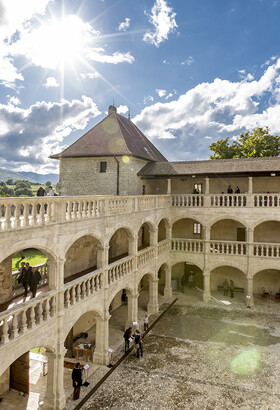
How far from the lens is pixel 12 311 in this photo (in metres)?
9.72

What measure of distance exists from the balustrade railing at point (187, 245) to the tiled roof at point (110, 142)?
8.19 m

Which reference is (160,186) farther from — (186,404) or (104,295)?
(186,404)

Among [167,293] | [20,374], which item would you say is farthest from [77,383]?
[167,293]

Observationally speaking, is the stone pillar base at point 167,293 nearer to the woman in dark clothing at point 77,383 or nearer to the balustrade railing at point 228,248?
the balustrade railing at point 228,248

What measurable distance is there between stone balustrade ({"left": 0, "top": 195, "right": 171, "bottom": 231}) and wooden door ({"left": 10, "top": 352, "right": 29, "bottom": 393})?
22.0ft

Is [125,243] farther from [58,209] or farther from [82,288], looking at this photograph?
[58,209]

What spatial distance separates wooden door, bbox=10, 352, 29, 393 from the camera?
518 inches

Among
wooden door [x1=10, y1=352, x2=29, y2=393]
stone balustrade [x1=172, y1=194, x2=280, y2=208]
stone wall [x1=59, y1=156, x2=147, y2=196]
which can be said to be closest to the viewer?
wooden door [x1=10, y1=352, x2=29, y2=393]

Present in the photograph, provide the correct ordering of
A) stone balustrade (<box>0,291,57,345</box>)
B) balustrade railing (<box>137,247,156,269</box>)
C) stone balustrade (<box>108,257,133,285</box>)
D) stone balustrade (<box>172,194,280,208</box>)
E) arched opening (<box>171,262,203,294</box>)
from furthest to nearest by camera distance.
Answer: arched opening (<box>171,262,203,294</box>), stone balustrade (<box>172,194,280,208</box>), balustrade railing (<box>137,247,156,269</box>), stone balustrade (<box>108,257,133,285</box>), stone balustrade (<box>0,291,57,345</box>)

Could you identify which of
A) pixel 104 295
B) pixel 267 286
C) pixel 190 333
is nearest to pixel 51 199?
pixel 104 295

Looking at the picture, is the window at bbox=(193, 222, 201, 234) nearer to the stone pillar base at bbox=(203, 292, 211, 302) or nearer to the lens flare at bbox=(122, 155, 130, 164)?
the stone pillar base at bbox=(203, 292, 211, 302)

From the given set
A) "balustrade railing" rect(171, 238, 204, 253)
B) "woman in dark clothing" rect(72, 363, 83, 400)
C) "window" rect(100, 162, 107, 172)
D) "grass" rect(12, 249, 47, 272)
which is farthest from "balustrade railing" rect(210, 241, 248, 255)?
"grass" rect(12, 249, 47, 272)

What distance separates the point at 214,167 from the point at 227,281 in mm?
11244

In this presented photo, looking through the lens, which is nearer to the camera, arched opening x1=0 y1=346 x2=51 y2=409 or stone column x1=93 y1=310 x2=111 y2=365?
arched opening x1=0 y1=346 x2=51 y2=409
